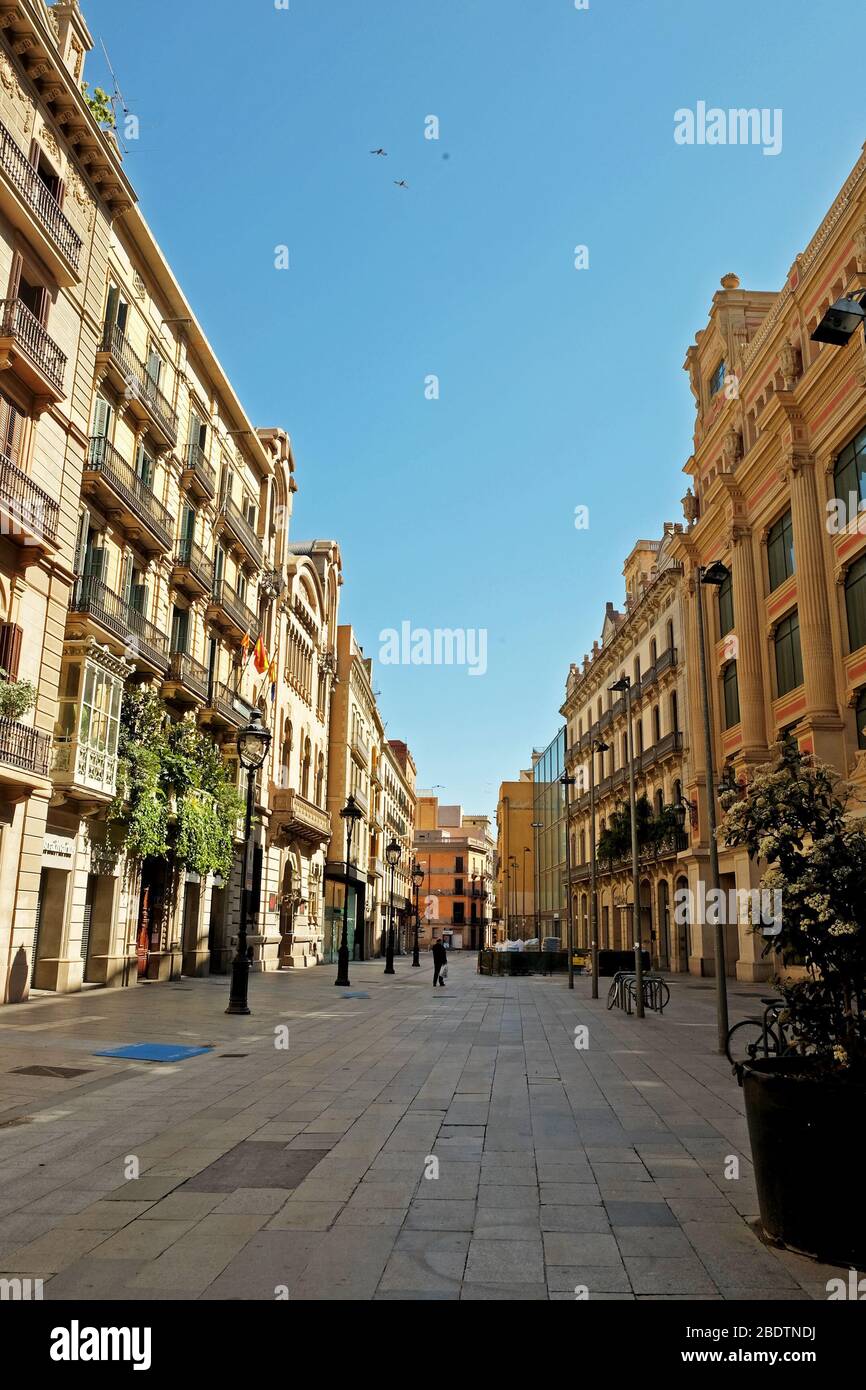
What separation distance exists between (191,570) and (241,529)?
19.3ft

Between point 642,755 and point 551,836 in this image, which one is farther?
point 551,836

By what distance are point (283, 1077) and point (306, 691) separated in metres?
34.3

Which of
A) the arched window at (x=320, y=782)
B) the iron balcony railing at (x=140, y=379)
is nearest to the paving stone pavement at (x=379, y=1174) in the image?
the iron balcony railing at (x=140, y=379)

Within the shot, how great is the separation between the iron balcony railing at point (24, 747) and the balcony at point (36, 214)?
9.53 m

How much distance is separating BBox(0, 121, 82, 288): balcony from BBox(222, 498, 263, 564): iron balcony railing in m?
11.4

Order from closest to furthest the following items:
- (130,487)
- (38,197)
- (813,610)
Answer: (38,197), (130,487), (813,610)

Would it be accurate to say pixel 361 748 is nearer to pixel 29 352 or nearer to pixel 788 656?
pixel 788 656

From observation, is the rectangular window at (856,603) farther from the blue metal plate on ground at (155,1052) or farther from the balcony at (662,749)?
the blue metal plate on ground at (155,1052)

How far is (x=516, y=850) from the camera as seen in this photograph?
334 feet

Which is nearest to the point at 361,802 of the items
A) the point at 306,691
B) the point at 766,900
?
the point at 306,691

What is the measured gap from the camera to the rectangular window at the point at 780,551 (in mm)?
28891

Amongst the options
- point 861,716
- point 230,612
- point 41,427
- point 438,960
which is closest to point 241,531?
point 230,612
